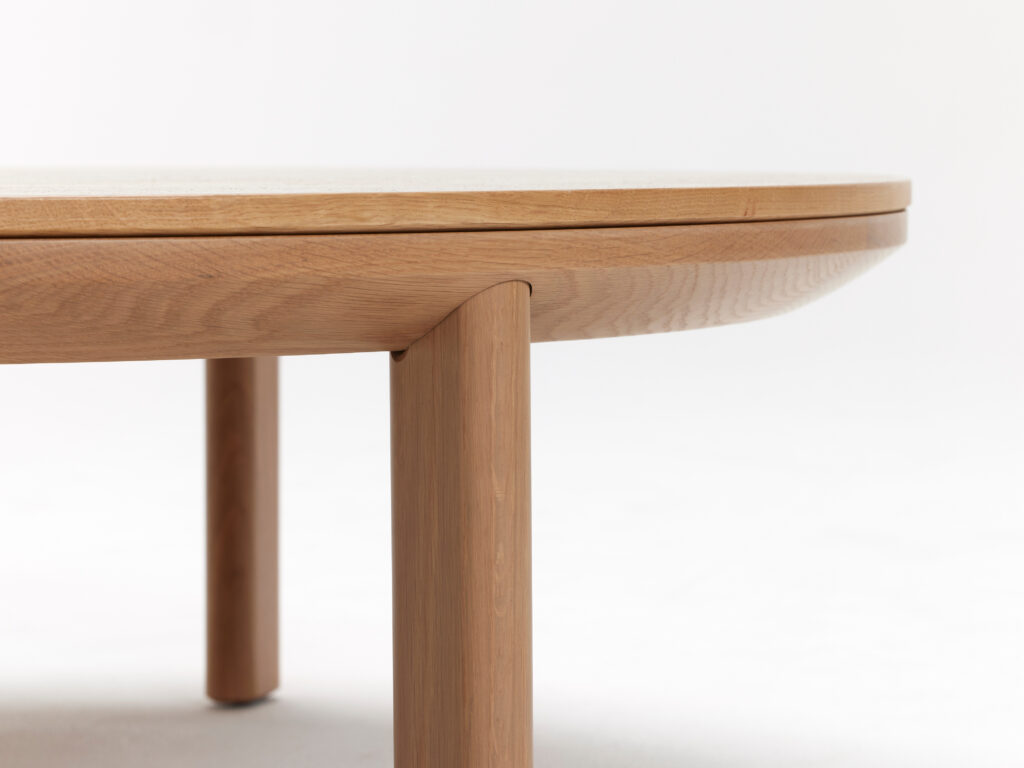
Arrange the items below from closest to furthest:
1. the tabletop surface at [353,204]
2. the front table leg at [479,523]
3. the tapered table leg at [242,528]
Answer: the tabletop surface at [353,204] → the front table leg at [479,523] → the tapered table leg at [242,528]

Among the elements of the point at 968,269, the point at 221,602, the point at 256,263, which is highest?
the point at 968,269

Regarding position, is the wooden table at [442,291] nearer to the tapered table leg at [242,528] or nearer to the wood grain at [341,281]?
the wood grain at [341,281]

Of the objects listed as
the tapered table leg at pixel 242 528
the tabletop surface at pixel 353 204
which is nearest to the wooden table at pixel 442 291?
the tabletop surface at pixel 353 204

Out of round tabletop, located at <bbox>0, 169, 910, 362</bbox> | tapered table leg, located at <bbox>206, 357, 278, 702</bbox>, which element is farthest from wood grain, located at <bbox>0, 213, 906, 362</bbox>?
tapered table leg, located at <bbox>206, 357, 278, 702</bbox>

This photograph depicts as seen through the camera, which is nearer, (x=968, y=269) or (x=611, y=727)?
(x=611, y=727)

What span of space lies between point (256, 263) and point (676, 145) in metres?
3.28

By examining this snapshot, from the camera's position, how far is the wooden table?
699mm

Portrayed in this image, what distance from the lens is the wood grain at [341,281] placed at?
2.29 feet

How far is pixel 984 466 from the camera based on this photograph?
2613 millimetres

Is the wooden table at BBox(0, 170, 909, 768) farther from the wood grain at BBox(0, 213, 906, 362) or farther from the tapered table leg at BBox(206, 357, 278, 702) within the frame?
the tapered table leg at BBox(206, 357, 278, 702)

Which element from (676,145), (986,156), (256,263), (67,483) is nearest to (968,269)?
(986,156)

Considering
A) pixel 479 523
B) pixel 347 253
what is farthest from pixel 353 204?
pixel 479 523

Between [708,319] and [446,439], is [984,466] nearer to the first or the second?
[708,319]

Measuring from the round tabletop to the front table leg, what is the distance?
0.9 inches
